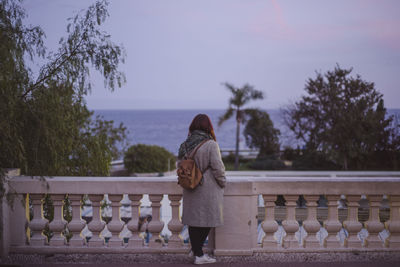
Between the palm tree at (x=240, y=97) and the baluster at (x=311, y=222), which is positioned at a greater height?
the palm tree at (x=240, y=97)

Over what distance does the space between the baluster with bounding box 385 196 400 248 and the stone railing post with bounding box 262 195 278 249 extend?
1249 mm

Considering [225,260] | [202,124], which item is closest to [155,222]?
[225,260]

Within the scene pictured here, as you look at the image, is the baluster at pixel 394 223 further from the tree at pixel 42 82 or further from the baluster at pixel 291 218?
the tree at pixel 42 82

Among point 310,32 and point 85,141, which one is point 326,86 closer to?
point 310,32

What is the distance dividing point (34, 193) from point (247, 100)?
29.1 meters

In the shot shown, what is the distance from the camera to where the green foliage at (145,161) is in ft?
86.9

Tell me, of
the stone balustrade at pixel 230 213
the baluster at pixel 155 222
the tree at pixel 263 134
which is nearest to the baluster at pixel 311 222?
the stone balustrade at pixel 230 213

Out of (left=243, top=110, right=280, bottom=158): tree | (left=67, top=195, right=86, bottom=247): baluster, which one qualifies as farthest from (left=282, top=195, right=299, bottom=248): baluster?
(left=243, top=110, right=280, bottom=158): tree

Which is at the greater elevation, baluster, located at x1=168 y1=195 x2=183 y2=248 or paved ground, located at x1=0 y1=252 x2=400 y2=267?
baluster, located at x1=168 y1=195 x2=183 y2=248

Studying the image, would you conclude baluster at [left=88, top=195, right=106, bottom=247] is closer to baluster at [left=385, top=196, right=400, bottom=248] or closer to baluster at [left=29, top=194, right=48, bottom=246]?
baluster at [left=29, top=194, right=48, bottom=246]

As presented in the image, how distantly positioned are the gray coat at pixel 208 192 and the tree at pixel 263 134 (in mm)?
30803

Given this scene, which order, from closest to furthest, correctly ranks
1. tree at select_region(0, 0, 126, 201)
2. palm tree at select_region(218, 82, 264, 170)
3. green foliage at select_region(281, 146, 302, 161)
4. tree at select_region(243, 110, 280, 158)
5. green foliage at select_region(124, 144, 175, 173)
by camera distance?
tree at select_region(0, 0, 126, 201), green foliage at select_region(124, 144, 175, 173), palm tree at select_region(218, 82, 264, 170), green foliage at select_region(281, 146, 302, 161), tree at select_region(243, 110, 280, 158)

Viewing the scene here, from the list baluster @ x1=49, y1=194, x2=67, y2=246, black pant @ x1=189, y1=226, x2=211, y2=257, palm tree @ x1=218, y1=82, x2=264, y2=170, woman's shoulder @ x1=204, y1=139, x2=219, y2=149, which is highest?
palm tree @ x1=218, y1=82, x2=264, y2=170

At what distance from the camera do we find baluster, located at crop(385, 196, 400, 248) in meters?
4.10
